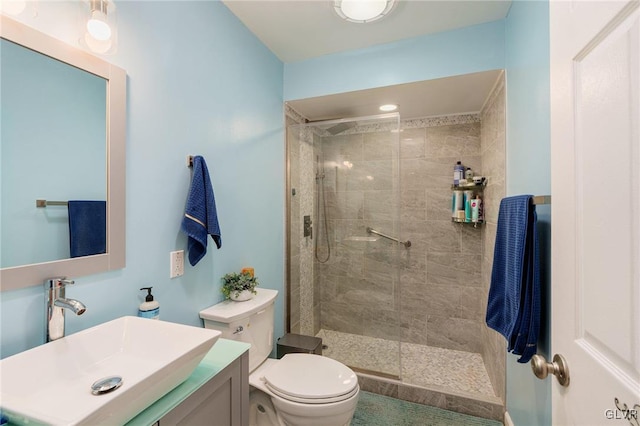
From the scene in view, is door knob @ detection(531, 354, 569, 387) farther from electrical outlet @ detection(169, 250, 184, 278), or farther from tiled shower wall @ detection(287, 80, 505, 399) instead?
tiled shower wall @ detection(287, 80, 505, 399)

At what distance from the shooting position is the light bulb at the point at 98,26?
0.98 m

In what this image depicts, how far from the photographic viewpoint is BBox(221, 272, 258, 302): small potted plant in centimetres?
162

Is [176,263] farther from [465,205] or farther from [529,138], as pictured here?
[465,205]

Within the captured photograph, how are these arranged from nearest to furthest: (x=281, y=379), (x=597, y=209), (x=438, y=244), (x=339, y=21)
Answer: (x=597, y=209) → (x=281, y=379) → (x=339, y=21) → (x=438, y=244)

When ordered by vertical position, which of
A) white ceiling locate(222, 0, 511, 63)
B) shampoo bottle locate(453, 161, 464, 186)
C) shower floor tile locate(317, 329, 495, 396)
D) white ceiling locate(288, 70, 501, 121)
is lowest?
shower floor tile locate(317, 329, 495, 396)

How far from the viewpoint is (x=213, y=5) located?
1.58 meters

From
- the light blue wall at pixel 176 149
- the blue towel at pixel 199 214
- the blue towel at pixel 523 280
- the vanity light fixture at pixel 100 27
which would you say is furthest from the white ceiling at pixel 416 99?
the vanity light fixture at pixel 100 27

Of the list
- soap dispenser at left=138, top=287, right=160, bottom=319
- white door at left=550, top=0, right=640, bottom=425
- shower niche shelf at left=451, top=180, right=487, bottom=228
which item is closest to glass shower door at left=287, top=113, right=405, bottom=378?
shower niche shelf at left=451, top=180, right=487, bottom=228

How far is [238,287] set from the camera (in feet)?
5.36

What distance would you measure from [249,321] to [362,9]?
1894 millimetres

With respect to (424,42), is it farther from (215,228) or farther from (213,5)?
(215,228)

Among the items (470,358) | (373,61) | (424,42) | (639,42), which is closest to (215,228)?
(639,42)

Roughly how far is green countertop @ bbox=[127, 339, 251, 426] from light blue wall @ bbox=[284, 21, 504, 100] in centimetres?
191

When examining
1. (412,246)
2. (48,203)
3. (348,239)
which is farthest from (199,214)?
(412,246)
